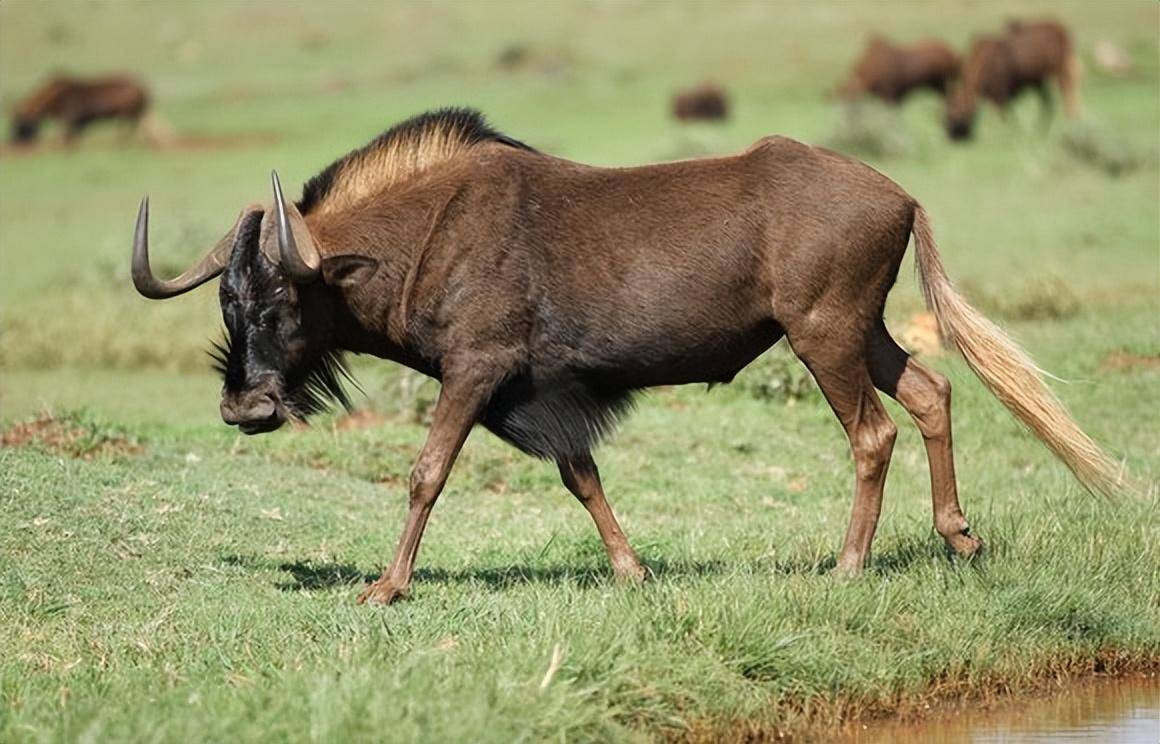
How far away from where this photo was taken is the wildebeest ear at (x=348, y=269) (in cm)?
756

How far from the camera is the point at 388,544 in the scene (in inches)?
344

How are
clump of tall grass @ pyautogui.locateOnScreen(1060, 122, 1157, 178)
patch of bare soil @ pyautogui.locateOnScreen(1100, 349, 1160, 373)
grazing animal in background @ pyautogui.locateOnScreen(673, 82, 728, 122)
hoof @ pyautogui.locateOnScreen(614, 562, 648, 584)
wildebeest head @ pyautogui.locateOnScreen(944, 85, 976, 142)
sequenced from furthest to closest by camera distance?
grazing animal in background @ pyautogui.locateOnScreen(673, 82, 728, 122) → wildebeest head @ pyautogui.locateOnScreen(944, 85, 976, 142) → clump of tall grass @ pyautogui.locateOnScreen(1060, 122, 1157, 178) → patch of bare soil @ pyautogui.locateOnScreen(1100, 349, 1160, 373) → hoof @ pyautogui.locateOnScreen(614, 562, 648, 584)

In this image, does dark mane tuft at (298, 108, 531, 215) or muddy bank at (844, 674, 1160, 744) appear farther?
dark mane tuft at (298, 108, 531, 215)

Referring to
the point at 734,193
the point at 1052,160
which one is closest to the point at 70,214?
the point at 1052,160

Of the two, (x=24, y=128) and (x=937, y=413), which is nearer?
(x=937, y=413)

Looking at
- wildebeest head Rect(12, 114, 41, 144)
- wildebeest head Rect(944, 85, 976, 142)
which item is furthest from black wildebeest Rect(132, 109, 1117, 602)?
wildebeest head Rect(12, 114, 41, 144)

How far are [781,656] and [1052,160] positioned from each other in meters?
17.6

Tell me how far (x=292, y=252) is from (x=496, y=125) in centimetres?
377

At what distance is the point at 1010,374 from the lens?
7.89 meters

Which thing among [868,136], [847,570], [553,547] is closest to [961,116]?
[868,136]

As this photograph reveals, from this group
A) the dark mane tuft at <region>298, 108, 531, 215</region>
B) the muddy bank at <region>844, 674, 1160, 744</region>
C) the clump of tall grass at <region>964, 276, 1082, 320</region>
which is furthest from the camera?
the clump of tall grass at <region>964, 276, 1082, 320</region>

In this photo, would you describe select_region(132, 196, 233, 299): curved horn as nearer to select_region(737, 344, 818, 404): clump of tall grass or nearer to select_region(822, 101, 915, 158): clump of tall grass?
select_region(737, 344, 818, 404): clump of tall grass

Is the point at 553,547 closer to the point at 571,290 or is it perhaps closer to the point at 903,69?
the point at 571,290

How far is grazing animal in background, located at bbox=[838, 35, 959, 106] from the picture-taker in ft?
108
